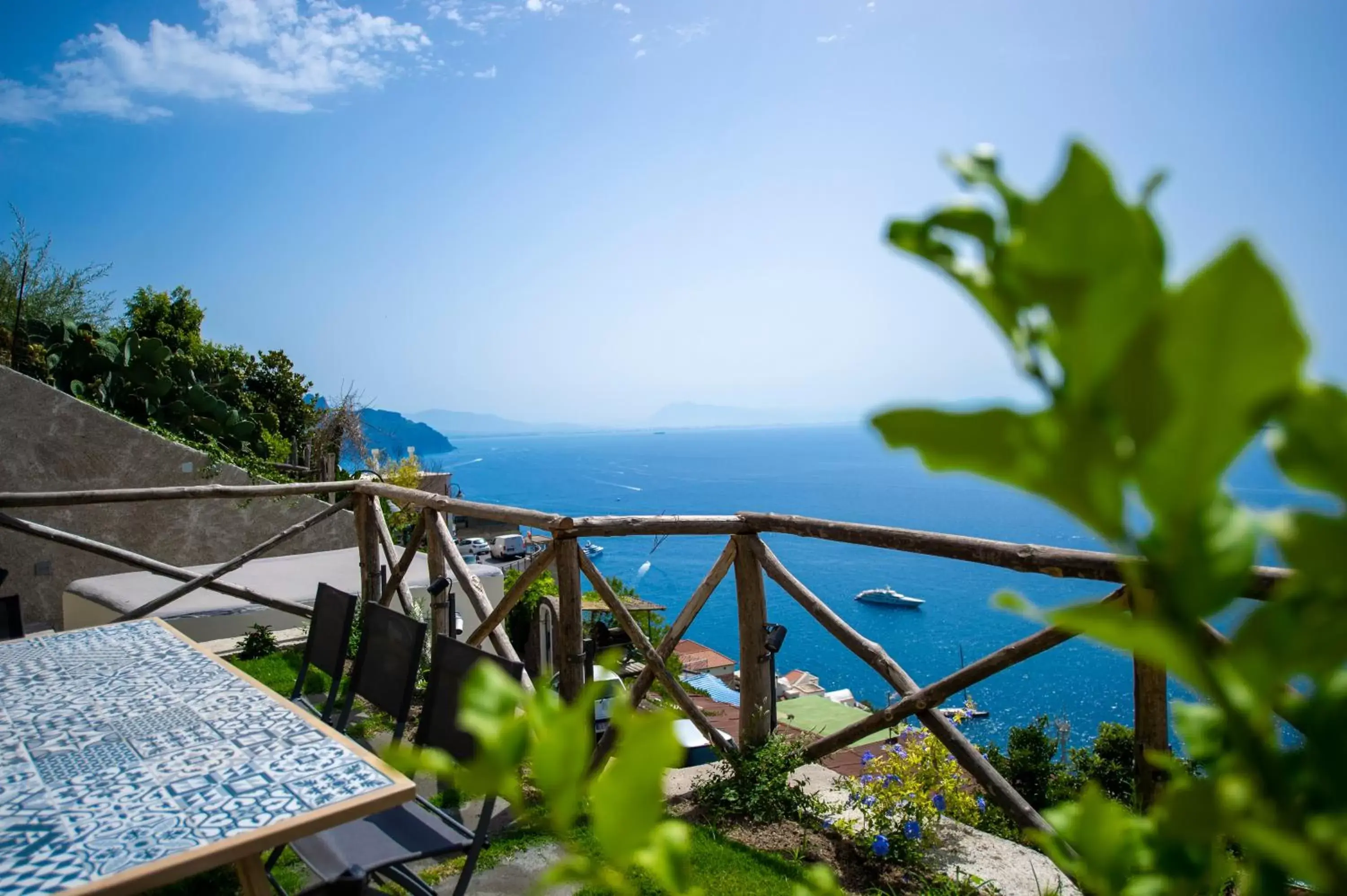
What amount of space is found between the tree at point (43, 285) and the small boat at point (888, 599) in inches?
1452

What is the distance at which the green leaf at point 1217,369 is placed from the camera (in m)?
0.21

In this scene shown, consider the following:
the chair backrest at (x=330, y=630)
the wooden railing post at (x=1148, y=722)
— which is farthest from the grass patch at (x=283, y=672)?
the wooden railing post at (x=1148, y=722)

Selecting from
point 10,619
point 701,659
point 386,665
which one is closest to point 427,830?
point 386,665

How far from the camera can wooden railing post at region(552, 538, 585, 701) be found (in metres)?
3.63

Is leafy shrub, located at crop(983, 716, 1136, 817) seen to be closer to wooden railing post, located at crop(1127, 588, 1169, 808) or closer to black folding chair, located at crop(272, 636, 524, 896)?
wooden railing post, located at crop(1127, 588, 1169, 808)

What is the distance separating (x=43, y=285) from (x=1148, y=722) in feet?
63.7

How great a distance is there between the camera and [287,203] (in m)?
25.1

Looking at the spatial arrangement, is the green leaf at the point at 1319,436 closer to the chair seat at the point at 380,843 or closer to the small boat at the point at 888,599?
the chair seat at the point at 380,843

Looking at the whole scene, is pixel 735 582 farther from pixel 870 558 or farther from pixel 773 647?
pixel 870 558

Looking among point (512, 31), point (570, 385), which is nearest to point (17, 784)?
point (512, 31)

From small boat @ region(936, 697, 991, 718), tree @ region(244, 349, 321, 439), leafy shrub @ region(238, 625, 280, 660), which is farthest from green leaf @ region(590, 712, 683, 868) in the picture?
tree @ region(244, 349, 321, 439)

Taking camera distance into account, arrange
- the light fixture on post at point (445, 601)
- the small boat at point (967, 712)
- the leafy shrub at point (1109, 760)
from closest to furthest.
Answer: the small boat at point (967, 712) → the light fixture on post at point (445, 601) → the leafy shrub at point (1109, 760)

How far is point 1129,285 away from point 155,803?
7.18ft

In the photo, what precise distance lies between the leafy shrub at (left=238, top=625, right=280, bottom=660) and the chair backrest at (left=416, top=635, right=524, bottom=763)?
372cm
